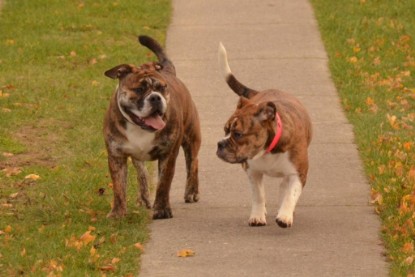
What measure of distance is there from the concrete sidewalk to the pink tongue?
2.60 feet

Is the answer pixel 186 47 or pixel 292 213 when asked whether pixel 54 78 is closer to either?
pixel 186 47

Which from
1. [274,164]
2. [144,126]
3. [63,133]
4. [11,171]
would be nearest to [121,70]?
[144,126]

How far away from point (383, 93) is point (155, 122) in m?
5.05

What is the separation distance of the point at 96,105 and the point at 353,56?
3582 mm

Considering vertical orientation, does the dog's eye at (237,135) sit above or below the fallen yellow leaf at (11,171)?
above

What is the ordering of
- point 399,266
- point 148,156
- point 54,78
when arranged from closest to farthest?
1. point 399,266
2. point 148,156
3. point 54,78

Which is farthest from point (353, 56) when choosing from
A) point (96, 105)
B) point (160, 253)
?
point (160, 253)

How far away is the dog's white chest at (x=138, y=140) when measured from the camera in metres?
9.53

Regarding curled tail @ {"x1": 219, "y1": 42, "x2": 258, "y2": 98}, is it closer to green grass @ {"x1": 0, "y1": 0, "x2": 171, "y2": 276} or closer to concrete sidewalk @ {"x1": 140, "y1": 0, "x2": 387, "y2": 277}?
concrete sidewalk @ {"x1": 140, "y1": 0, "x2": 387, "y2": 277}

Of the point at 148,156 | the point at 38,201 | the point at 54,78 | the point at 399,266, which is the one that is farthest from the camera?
the point at 54,78

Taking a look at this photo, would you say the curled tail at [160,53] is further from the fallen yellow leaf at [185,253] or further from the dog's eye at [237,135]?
the fallen yellow leaf at [185,253]

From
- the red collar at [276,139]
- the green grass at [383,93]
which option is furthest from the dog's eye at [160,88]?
the green grass at [383,93]

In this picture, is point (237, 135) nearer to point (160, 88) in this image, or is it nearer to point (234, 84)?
point (160, 88)

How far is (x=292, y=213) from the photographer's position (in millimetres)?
9164
